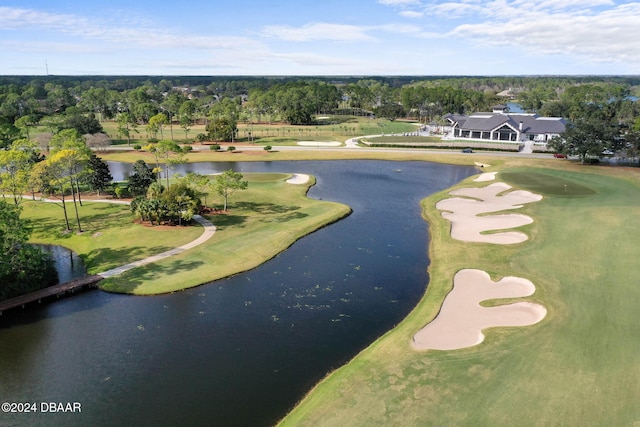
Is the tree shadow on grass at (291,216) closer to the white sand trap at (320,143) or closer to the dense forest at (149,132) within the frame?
the dense forest at (149,132)

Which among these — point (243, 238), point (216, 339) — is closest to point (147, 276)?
point (243, 238)

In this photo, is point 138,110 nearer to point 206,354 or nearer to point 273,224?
point 273,224

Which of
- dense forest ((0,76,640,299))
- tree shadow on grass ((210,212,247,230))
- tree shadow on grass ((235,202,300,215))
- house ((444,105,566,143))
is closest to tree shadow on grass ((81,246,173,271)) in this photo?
dense forest ((0,76,640,299))

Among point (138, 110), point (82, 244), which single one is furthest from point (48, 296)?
point (138, 110)

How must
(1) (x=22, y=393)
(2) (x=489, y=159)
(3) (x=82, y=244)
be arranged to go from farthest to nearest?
(2) (x=489, y=159), (3) (x=82, y=244), (1) (x=22, y=393)

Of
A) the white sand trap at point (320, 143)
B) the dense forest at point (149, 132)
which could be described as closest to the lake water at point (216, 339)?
the dense forest at point (149, 132)

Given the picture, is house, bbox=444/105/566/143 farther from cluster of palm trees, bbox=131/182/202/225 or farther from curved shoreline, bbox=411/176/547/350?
cluster of palm trees, bbox=131/182/202/225
